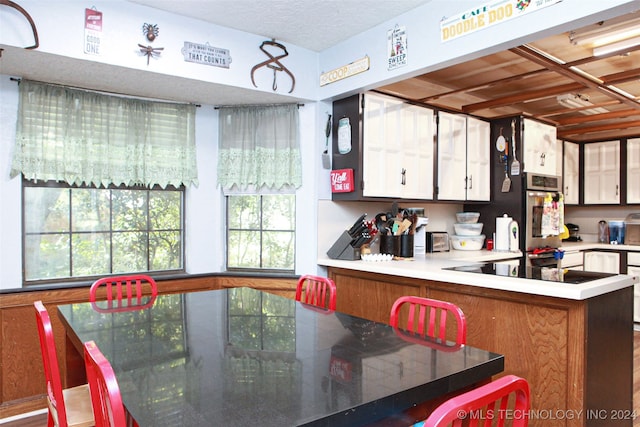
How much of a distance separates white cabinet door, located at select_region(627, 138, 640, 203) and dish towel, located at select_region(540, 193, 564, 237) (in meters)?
1.29

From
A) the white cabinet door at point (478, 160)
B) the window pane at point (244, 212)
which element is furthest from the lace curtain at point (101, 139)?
the white cabinet door at point (478, 160)

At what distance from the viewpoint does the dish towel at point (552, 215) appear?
423 cm

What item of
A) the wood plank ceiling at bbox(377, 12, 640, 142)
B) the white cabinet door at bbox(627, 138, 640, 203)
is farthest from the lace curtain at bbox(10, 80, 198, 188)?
the white cabinet door at bbox(627, 138, 640, 203)

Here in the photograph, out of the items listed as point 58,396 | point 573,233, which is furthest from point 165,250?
point 573,233

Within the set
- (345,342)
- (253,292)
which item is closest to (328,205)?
(253,292)

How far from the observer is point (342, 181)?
3338mm

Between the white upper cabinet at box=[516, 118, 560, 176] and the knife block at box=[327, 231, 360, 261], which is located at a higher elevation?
the white upper cabinet at box=[516, 118, 560, 176]

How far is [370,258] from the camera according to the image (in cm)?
330

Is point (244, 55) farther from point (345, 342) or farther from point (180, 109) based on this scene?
point (345, 342)

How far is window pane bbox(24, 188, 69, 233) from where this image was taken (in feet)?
9.53

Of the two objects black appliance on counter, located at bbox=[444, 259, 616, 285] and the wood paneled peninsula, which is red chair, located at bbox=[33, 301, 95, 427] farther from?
black appliance on counter, located at bbox=[444, 259, 616, 285]

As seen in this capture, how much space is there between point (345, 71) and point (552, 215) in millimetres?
2690

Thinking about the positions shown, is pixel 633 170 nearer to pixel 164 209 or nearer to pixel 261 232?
pixel 261 232

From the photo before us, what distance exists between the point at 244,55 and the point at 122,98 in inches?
39.1
